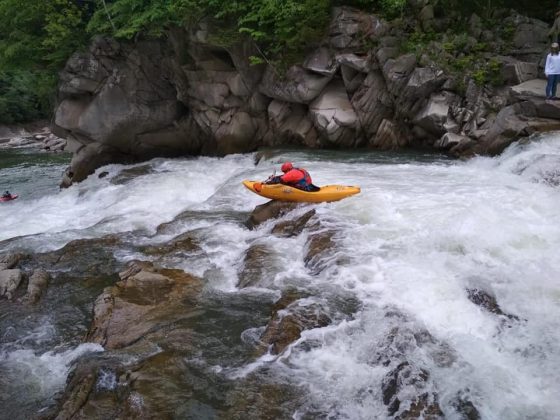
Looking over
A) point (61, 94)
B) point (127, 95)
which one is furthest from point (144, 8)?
point (61, 94)

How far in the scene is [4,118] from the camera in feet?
118

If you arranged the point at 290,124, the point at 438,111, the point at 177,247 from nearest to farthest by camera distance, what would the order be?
the point at 177,247, the point at 438,111, the point at 290,124

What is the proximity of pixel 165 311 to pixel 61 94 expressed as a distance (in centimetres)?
1378

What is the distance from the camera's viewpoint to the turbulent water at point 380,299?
4141 millimetres

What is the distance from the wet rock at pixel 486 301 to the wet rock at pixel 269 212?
3.75 metres

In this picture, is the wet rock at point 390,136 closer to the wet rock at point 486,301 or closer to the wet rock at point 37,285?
the wet rock at point 486,301

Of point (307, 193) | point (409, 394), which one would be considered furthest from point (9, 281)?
point (409, 394)

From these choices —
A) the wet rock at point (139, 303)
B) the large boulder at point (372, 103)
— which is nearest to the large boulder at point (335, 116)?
the large boulder at point (372, 103)

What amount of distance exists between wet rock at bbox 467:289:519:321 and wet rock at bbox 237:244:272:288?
2536mm

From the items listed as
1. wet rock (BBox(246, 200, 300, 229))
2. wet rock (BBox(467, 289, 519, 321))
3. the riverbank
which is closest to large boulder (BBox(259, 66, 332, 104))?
wet rock (BBox(246, 200, 300, 229))

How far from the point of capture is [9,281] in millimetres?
6777

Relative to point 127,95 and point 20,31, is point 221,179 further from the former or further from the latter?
point 20,31

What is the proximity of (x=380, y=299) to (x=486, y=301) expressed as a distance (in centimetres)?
111

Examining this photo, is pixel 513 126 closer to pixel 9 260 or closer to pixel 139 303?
pixel 139 303
